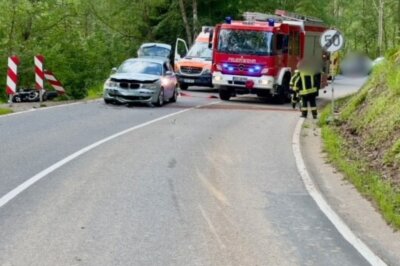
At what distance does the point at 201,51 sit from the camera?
30859mm

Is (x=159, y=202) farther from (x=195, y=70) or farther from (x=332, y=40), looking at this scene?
(x=195, y=70)

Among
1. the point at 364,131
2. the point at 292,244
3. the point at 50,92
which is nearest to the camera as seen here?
the point at 292,244

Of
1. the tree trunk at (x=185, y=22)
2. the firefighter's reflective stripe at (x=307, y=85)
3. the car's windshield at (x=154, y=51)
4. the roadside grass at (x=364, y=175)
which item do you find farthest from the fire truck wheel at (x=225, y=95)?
the tree trunk at (x=185, y=22)

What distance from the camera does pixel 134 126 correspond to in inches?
601

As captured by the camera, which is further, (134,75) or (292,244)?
(134,75)

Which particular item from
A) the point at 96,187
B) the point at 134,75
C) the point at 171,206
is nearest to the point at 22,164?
the point at 96,187

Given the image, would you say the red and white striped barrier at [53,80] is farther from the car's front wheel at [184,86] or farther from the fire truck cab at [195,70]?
the car's front wheel at [184,86]

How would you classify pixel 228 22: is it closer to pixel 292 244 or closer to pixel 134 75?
pixel 134 75

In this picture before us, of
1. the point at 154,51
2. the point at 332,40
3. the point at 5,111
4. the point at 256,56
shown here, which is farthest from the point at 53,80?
the point at 154,51

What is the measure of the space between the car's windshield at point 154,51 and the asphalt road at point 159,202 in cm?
2305

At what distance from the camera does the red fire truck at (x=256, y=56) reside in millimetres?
23141

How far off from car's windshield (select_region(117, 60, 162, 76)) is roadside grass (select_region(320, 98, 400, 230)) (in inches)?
329

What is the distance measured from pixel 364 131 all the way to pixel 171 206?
Answer: 22.5 feet

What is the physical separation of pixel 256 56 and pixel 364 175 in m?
13.8
